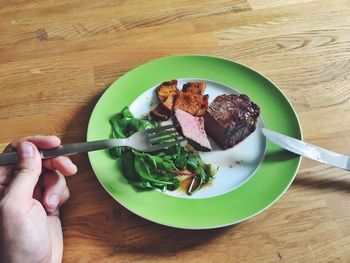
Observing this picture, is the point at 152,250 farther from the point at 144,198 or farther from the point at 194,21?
the point at 194,21

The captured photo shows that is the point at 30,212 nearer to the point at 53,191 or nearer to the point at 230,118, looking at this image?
the point at 53,191

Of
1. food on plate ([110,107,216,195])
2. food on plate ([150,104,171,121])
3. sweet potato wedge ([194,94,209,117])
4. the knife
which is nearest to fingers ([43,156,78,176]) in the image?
food on plate ([110,107,216,195])

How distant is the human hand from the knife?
0.51 meters

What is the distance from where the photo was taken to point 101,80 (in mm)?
1174

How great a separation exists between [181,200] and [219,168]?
14cm

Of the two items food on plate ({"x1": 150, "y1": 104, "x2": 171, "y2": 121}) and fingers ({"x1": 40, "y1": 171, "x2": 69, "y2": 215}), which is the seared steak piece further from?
fingers ({"x1": 40, "y1": 171, "x2": 69, "y2": 215})

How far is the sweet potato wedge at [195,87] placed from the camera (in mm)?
1071

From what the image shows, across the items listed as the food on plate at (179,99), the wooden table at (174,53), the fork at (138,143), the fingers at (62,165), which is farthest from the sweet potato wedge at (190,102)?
the fingers at (62,165)

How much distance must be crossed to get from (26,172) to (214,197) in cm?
40

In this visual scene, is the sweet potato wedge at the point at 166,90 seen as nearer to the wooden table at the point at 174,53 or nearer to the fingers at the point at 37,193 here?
the wooden table at the point at 174,53

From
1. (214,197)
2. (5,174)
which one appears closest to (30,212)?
(5,174)

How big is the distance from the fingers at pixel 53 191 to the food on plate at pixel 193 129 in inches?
12.6

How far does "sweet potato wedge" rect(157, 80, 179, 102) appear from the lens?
3.50 feet

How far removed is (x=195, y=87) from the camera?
42.4 inches
